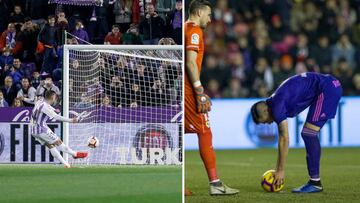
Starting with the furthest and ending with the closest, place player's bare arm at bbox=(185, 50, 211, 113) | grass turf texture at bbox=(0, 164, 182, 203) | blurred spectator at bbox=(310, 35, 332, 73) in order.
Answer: blurred spectator at bbox=(310, 35, 332, 73), player's bare arm at bbox=(185, 50, 211, 113), grass turf texture at bbox=(0, 164, 182, 203)

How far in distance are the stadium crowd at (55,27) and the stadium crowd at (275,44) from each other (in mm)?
A: 7071

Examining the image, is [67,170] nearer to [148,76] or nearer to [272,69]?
[148,76]

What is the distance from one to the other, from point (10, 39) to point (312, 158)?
9.45 ft

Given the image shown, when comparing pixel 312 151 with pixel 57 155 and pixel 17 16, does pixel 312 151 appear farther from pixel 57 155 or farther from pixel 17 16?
pixel 57 155

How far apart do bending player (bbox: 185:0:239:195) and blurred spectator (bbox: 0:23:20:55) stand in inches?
74.7

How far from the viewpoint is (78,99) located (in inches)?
420

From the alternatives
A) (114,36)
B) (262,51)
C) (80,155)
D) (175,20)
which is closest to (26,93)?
(114,36)

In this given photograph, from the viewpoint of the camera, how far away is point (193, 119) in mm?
7289

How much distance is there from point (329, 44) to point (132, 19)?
988 centimetres

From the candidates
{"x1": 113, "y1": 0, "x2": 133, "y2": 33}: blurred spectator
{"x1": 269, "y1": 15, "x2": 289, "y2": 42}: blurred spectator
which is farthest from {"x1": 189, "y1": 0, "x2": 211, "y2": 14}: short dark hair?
{"x1": 269, "y1": 15, "x2": 289, "y2": 42}: blurred spectator

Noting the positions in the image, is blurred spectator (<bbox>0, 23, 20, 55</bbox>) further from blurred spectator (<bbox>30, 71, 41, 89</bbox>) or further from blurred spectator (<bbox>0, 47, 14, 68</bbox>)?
blurred spectator (<bbox>30, 71, 41, 89</bbox>)

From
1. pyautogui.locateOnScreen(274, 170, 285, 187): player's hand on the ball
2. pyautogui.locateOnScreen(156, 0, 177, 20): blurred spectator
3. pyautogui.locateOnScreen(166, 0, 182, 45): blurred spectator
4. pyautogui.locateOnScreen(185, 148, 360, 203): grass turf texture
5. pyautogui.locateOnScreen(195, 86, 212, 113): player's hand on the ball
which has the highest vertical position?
pyautogui.locateOnScreen(156, 0, 177, 20): blurred spectator

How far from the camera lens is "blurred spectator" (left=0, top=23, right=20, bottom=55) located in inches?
329

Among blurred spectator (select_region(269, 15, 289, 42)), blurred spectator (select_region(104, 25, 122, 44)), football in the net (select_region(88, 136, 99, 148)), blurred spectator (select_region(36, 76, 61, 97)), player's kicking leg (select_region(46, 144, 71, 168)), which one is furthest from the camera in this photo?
blurred spectator (select_region(269, 15, 289, 42))
